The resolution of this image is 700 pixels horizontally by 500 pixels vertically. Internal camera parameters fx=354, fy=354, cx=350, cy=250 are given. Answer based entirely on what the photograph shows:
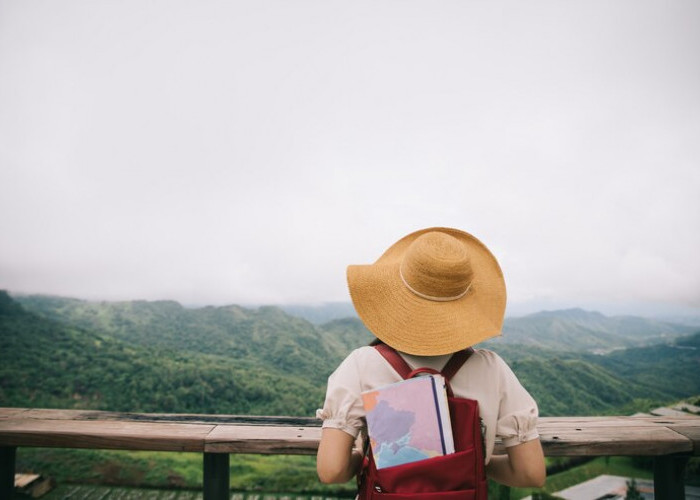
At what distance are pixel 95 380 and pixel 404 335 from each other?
27370 millimetres

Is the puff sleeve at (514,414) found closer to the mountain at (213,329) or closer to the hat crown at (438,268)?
the hat crown at (438,268)

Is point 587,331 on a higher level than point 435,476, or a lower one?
lower

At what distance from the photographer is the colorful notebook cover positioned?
133 cm

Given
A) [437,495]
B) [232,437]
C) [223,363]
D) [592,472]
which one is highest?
[437,495]

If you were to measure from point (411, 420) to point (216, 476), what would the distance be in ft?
5.17

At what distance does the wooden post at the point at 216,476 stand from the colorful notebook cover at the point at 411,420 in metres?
1.36

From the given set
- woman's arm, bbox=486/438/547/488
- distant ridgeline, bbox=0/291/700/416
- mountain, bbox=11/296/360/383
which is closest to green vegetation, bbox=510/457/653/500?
distant ridgeline, bbox=0/291/700/416

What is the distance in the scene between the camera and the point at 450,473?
132 centimetres

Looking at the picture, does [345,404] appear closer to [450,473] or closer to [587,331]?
[450,473]

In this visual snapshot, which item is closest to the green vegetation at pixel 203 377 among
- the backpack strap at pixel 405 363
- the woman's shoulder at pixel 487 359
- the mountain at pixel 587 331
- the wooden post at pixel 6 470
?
the wooden post at pixel 6 470

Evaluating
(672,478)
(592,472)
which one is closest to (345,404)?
(672,478)

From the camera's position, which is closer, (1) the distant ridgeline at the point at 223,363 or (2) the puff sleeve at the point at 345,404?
(2) the puff sleeve at the point at 345,404

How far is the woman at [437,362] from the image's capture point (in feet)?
4.68

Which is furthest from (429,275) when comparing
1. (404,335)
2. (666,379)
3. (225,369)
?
(666,379)
